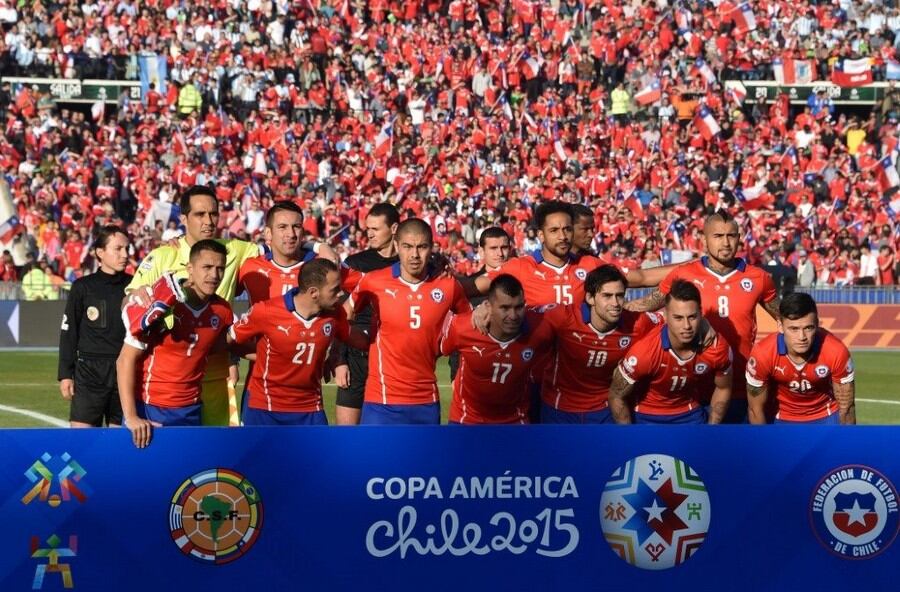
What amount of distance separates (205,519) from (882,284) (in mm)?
23796

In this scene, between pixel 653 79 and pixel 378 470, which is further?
pixel 653 79

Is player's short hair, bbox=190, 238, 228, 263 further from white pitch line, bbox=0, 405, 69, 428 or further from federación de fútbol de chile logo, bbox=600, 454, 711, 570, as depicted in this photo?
white pitch line, bbox=0, 405, 69, 428

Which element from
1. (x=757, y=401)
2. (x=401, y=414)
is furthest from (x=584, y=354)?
(x=401, y=414)

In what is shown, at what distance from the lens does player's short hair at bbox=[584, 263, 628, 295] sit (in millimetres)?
8562

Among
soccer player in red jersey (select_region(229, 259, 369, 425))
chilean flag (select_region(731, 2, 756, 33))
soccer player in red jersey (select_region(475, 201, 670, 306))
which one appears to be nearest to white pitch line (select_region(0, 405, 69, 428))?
soccer player in red jersey (select_region(229, 259, 369, 425))

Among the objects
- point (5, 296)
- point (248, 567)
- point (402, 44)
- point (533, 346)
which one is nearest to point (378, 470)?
point (248, 567)

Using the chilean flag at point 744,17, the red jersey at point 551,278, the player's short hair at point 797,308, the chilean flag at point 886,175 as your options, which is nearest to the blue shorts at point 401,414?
the red jersey at point 551,278

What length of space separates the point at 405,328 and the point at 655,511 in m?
2.67

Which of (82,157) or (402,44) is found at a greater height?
(402,44)

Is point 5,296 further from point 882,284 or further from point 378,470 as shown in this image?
point 378,470

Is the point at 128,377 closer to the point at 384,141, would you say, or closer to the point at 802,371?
the point at 802,371

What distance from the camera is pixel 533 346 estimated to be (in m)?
8.77

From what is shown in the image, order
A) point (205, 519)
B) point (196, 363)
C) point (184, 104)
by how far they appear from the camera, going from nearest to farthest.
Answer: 1. point (205, 519)
2. point (196, 363)
3. point (184, 104)

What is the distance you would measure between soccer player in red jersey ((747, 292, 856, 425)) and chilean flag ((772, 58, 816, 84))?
28.8m
